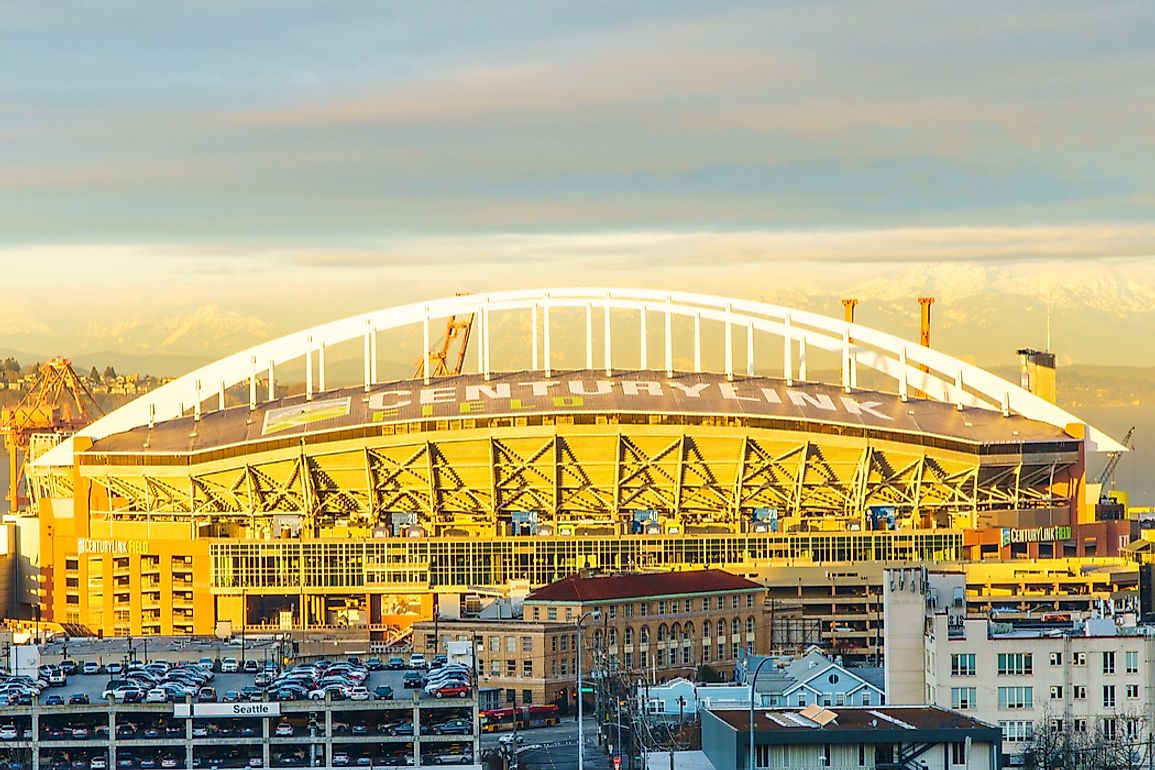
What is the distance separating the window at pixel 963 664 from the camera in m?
127

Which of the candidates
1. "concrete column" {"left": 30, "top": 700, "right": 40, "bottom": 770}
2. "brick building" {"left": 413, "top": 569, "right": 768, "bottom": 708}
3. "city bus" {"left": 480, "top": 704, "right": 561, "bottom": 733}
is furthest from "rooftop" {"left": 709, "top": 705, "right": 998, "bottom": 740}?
"brick building" {"left": 413, "top": 569, "right": 768, "bottom": 708}

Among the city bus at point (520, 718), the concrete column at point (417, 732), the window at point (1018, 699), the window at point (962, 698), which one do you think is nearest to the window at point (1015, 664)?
the window at point (1018, 699)

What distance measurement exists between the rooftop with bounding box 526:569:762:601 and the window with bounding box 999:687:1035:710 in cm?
6148

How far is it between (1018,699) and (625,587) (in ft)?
222

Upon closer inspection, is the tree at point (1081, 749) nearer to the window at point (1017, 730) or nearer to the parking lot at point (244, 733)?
the window at point (1017, 730)

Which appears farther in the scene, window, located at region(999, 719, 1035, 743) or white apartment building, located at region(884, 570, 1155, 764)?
white apartment building, located at region(884, 570, 1155, 764)

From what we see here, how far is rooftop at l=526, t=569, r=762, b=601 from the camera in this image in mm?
186250

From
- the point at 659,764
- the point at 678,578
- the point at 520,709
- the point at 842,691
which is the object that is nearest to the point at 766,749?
the point at 659,764

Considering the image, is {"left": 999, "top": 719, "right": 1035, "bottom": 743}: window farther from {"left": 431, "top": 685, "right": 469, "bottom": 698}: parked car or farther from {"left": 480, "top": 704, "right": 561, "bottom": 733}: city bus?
{"left": 480, "top": 704, "right": 561, "bottom": 733}: city bus

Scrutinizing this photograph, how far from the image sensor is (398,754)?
426 feet

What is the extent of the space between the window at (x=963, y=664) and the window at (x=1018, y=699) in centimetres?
192

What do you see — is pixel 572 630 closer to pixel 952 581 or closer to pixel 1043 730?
pixel 952 581

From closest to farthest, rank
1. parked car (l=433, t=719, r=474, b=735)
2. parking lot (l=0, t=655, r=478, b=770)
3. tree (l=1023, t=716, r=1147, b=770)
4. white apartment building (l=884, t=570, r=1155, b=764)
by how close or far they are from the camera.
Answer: tree (l=1023, t=716, r=1147, b=770) → white apartment building (l=884, t=570, r=1155, b=764) → parking lot (l=0, t=655, r=478, b=770) → parked car (l=433, t=719, r=474, b=735)

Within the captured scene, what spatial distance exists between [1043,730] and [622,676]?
53.1 m
